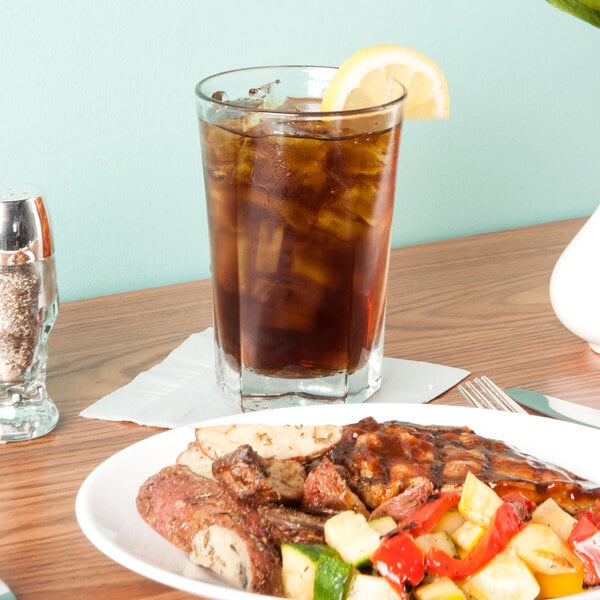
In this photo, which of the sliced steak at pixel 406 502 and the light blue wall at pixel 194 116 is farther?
the light blue wall at pixel 194 116

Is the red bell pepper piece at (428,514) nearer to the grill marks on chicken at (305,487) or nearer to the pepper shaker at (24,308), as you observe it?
the grill marks on chicken at (305,487)

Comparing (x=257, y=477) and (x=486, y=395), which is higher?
(x=257, y=477)

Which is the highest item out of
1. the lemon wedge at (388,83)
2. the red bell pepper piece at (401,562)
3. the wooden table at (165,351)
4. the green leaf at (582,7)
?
the green leaf at (582,7)

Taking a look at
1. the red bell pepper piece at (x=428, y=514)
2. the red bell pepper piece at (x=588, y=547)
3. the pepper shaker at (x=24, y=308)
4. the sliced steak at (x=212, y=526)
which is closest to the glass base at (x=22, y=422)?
the pepper shaker at (x=24, y=308)

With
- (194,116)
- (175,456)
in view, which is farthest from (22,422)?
(194,116)

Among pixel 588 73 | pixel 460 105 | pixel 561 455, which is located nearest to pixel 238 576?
pixel 561 455

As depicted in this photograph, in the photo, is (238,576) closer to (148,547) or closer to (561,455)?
(148,547)

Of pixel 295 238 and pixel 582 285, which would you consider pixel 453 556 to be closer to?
pixel 295 238
